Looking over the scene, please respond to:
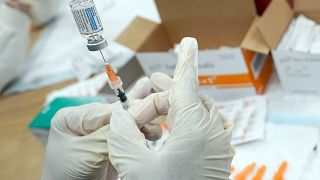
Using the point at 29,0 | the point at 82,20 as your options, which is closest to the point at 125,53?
the point at 29,0

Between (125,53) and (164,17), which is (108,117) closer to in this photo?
(164,17)

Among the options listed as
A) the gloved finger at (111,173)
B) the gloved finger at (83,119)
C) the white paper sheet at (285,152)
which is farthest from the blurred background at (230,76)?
the gloved finger at (111,173)

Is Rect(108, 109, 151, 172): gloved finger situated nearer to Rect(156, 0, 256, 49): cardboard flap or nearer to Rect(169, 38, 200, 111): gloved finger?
Rect(169, 38, 200, 111): gloved finger

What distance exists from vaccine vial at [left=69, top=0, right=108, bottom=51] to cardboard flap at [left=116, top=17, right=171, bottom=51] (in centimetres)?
56

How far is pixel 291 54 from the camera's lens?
3.72ft

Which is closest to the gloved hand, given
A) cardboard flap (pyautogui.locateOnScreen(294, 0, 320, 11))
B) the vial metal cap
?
the vial metal cap

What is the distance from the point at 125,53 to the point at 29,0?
68 cm

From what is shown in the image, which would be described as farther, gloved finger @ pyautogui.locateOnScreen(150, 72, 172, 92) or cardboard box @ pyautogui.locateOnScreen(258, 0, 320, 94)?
cardboard box @ pyautogui.locateOnScreen(258, 0, 320, 94)

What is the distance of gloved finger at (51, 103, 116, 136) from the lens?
0.87 metres

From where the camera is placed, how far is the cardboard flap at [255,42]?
1.16 metres

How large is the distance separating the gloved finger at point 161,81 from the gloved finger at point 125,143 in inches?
5.4

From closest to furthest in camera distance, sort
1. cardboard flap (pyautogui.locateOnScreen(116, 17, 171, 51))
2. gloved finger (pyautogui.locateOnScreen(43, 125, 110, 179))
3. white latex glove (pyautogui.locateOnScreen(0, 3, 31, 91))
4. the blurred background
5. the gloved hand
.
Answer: the gloved hand → gloved finger (pyautogui.locateOnScreen(43, 125, 110, 179)) → the blurred background → cardboard flap (pyautogui.locateOnScreen(116, 17, 171, 51)) → white latex glove (pyautogui.locateOnScreen(0, 3, 31, 91))

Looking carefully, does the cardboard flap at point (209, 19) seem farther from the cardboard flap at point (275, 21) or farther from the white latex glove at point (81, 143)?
the white latex glove at point (81, 143)

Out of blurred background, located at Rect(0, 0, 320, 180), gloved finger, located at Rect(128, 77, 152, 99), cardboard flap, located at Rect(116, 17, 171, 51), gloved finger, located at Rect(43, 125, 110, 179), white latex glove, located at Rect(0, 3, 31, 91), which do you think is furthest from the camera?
white latex glove, located at Rect(0, 3, 31, 91)
